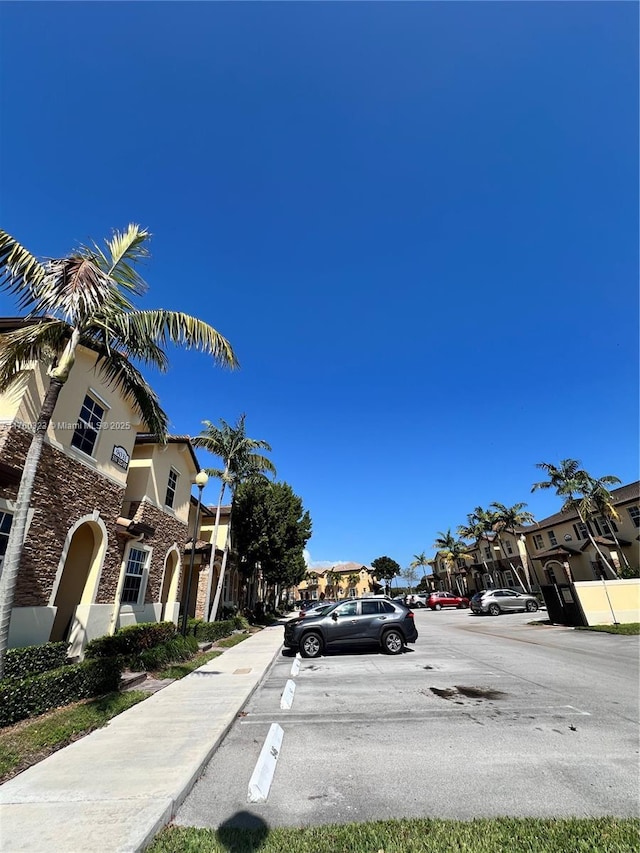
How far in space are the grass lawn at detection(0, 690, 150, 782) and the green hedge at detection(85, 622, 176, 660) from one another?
2384 mm

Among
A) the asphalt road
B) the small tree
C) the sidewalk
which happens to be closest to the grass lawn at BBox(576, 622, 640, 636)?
the asphalt road

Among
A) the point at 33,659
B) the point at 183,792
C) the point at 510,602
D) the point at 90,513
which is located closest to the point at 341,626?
the point at 33,659

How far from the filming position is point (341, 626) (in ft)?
40.5

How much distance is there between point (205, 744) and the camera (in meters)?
5.30

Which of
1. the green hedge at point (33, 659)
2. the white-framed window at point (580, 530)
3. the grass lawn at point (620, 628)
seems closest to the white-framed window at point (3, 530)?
the green hedge at point (33, 659)

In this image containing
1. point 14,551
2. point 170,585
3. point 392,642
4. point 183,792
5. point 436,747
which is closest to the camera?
point 183,792

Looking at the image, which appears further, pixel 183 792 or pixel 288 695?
pixel 288 695

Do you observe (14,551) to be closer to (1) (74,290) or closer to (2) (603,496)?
(1) (74,290)

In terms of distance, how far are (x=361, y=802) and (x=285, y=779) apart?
3.42 feet

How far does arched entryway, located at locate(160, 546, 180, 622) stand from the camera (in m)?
16.8

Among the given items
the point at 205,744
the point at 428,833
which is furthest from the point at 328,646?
the point at 428,833

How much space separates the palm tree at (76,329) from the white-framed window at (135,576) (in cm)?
685

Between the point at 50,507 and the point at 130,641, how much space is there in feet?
14.8

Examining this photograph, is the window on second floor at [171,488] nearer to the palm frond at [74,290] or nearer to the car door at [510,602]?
the palm frond at [74,290]
